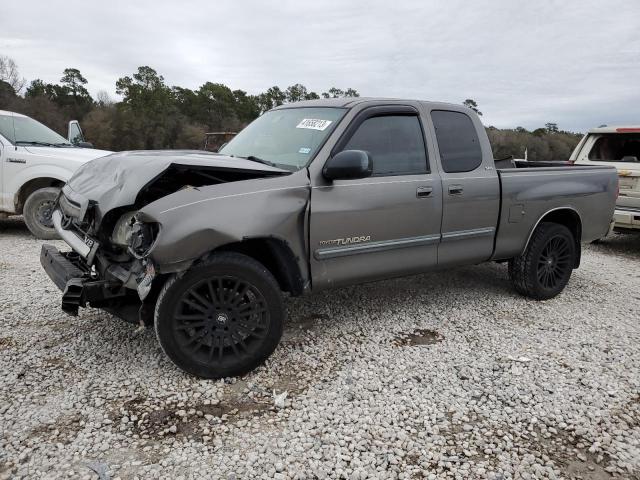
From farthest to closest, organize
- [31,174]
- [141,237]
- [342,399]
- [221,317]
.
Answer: [31,174], [221,317], [342,399], [141,237]

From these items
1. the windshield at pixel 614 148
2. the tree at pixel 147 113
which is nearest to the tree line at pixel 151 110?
the tree at pixel 147 113

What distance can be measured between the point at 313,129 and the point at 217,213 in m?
1.19

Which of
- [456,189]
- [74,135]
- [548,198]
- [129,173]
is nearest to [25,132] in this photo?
[74,135]

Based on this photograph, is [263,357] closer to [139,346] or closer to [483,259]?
[139,346]

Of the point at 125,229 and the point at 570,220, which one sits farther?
the point at 570,220

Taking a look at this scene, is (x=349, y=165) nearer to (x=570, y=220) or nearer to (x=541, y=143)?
(x=570, y=220)

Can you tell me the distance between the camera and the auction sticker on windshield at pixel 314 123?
12.3 feet

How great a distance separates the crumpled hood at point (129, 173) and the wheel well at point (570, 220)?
10.6 feet

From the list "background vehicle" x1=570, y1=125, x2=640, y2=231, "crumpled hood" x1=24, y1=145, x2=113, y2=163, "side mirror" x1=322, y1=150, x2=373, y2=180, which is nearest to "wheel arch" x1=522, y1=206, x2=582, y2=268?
"side mirror" x1=322, y1=150, x2=373, y2=180

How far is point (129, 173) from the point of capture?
10.4 feet

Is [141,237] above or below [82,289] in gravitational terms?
above

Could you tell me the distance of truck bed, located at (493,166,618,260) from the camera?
460 cm

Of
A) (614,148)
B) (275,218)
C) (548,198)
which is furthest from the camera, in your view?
(614,148)

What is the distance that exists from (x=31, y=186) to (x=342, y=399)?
636cm
